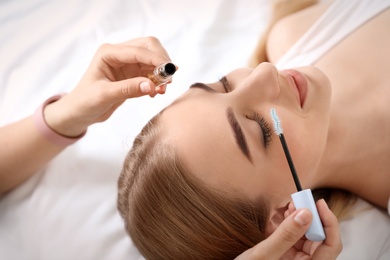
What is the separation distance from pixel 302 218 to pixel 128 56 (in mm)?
571

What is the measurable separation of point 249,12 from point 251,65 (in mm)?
244

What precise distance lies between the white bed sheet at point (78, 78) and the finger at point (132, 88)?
349mm

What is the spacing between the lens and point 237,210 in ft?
2.70

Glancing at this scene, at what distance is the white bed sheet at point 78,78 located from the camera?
107cm

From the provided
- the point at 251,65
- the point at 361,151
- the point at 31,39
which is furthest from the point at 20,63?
the point at 361,151

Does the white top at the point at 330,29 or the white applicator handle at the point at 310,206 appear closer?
the white applicator handle at the point at 310,206

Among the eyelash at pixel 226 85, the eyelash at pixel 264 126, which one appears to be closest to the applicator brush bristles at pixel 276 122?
the eyelash at pixel 264 126

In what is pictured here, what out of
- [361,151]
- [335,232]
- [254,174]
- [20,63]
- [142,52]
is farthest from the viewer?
[20,63]

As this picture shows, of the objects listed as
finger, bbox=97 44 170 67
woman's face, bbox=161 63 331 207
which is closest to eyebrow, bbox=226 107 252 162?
woman's face, bbox=161 63 331 207

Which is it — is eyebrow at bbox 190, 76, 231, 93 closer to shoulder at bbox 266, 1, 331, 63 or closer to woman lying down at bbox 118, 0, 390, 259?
woman lying down at bbox 118, 0, 390, 259

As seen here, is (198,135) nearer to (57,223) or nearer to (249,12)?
(57,223)

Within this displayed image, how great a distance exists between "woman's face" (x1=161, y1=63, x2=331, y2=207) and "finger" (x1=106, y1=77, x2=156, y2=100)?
0.07 metres

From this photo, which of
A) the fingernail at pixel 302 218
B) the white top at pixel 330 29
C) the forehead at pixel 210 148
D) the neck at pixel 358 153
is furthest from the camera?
the white top at pixel 330 29

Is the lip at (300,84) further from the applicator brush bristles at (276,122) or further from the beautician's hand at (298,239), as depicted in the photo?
Answer: the beautician's hand at (298,239)
